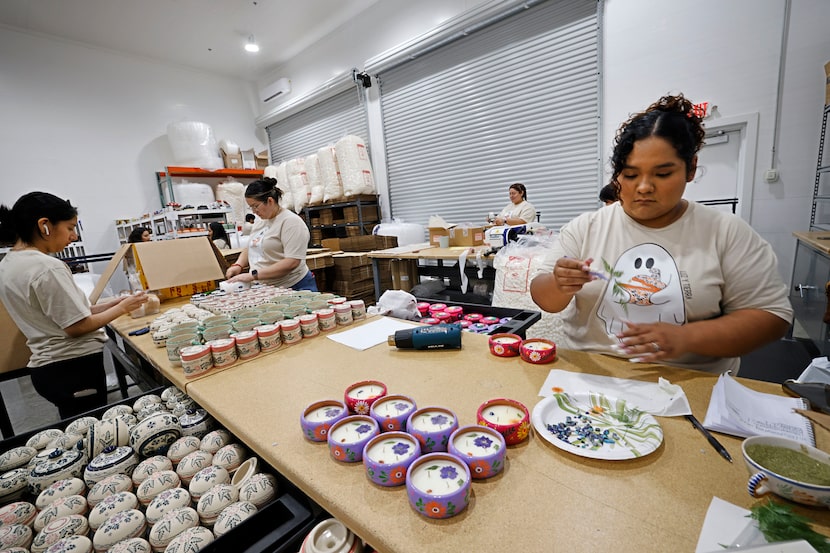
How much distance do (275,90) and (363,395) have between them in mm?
7470

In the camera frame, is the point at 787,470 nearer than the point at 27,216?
Yes

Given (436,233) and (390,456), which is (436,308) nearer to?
(390,456)

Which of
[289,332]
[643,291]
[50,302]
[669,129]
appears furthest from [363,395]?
[50,302]

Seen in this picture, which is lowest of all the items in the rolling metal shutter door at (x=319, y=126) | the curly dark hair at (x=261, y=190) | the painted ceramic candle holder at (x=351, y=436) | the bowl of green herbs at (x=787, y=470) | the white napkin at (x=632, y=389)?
the white napkin at (x=632, y=389)

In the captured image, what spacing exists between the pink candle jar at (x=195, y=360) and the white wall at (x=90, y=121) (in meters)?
5.87

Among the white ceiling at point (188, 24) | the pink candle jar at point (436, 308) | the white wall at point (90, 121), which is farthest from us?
the white wall at point (90, 121)

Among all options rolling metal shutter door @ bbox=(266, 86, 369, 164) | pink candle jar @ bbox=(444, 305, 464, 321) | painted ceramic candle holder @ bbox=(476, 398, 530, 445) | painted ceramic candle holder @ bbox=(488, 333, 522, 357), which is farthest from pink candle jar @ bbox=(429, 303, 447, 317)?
rolling metal shutter door @ bbox=(266, 86, 369, 164)

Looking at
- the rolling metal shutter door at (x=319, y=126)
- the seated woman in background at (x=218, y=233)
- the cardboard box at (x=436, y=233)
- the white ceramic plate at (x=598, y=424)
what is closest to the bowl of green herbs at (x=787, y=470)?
the white ceramic plate at (x=598, y=424)

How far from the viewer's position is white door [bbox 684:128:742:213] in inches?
129

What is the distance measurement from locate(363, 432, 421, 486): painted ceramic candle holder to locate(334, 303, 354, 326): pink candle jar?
0.91 metres

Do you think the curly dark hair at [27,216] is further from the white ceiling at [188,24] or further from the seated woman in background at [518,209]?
the white ceiling at [188,24]

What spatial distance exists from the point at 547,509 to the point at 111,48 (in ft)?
26.5

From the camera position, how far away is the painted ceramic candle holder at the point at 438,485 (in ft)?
1.86

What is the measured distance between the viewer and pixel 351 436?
30.3 inches
